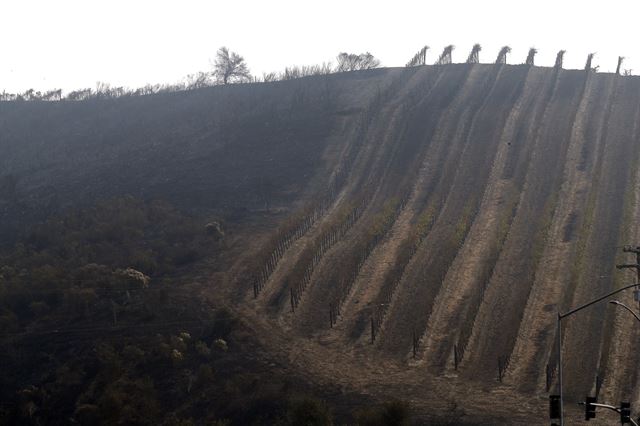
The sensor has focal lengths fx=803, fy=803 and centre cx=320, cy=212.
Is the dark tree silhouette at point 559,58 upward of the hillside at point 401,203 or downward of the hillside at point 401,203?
upward

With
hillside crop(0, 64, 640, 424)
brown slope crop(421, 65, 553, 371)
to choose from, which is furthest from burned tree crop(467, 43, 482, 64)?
brown slope crop(421, 65, 553, 371)

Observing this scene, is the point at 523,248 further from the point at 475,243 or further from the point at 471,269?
the point at 471,269

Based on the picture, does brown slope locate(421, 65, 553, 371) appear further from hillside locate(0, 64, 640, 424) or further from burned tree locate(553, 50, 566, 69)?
burned tree locate(553, 50, 566, 69)

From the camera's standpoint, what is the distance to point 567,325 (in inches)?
1833

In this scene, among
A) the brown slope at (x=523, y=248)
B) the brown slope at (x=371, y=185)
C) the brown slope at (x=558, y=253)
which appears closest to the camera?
the brown slope at (x=558, y=253)

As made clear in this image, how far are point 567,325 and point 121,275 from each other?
2829 centimetres

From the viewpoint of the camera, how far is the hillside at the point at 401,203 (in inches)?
1732

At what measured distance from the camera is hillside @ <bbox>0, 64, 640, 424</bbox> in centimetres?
4400

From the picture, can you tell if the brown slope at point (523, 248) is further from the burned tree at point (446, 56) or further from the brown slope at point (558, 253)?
the burned tree at point (446, 56)

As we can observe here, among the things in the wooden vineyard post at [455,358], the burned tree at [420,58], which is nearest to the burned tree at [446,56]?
the burned tree at [420,58]

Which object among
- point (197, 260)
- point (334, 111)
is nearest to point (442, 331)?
point (197, 260)

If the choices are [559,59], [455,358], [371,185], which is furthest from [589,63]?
[455,358]

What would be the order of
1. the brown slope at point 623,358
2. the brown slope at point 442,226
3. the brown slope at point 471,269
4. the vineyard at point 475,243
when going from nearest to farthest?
the brown slope at point 623,358
the vineyard at point 475,243
the brown slope at point 471,269
the brown slope at point 442,226

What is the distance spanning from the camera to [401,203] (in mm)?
67875
